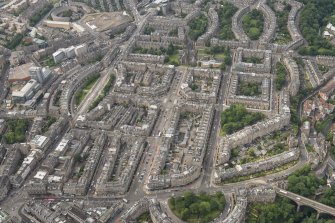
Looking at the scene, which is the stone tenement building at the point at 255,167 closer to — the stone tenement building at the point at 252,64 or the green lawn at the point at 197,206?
the green lawn at the point at 197,206

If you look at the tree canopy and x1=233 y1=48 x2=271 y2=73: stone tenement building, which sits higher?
x1=233 y1=48 x2=271 y2=73: stone tenement building

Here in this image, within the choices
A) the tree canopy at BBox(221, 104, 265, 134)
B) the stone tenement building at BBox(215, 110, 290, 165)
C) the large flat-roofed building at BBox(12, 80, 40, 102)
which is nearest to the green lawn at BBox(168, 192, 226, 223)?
the stone tenement building at BBox(215, 110, 290, 165)

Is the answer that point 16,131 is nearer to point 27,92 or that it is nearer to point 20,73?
point 27,92

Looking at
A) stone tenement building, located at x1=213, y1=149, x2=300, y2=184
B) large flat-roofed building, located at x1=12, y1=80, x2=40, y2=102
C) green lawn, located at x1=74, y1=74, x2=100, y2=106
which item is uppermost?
large flat-roofed building, located at x1=12, y1=80, x2=40, y2=102

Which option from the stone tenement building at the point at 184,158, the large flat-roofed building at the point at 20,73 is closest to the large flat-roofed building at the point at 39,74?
the large flat-roofed building at the point at 20,73

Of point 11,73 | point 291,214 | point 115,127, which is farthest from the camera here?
point 11,73

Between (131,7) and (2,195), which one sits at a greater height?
(131,7)

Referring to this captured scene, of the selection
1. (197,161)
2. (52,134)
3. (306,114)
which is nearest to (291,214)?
(197,161)

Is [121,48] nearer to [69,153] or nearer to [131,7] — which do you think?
[131,7]

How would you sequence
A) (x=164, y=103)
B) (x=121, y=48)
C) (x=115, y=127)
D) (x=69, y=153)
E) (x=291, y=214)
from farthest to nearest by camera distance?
(x=121, y=48) → (x=164, y=103) → (x=115, y=127) → (x=69, y=153) → (x=291, y=214)

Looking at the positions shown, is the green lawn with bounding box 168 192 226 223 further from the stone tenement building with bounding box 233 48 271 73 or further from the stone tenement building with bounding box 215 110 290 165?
the stone tenement building with bounding box 233 48 271 73

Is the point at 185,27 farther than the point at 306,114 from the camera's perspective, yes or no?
Yes
